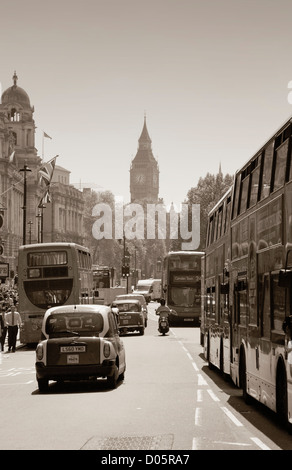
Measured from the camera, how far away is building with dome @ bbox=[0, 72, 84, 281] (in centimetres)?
12644

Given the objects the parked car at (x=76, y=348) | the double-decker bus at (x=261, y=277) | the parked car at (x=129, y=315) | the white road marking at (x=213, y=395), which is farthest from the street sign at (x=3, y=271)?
the white road marking at (x=213, y=395)

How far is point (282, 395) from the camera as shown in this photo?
42.6 feet

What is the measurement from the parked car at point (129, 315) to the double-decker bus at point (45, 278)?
8.39m

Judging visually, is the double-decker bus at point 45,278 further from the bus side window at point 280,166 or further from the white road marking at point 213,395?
the bus side window at point 280,166

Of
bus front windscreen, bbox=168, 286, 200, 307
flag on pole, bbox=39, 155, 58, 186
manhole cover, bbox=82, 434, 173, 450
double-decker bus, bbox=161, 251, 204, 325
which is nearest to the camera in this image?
manhole cover, bbox=82, 434, 173, 450

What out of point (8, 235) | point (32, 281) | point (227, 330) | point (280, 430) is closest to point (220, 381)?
point (227, 330)

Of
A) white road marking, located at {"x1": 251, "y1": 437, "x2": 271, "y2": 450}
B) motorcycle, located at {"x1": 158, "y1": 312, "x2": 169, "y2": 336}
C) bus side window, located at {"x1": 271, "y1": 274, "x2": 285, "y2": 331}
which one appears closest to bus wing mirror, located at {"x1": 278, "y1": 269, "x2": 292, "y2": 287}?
bus side window, located at {"x1": 271, "y1": 274, "x2": 285, "y2": 331}

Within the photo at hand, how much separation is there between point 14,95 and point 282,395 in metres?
139

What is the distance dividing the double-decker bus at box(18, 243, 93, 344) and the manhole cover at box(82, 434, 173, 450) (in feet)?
82.8

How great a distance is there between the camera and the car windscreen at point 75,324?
64.8ft

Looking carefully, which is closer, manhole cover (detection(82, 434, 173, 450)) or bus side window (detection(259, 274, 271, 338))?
manhole cover (detection(82, 434, 173, 450))

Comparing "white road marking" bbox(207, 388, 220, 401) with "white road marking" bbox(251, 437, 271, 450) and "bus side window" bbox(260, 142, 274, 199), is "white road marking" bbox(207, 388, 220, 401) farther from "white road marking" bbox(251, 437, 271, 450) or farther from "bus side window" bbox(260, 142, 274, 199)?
"white road marking" bbox(251, 437, 271, 450)

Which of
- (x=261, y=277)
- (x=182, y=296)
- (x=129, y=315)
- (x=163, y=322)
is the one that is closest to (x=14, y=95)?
(x=182, y=296)
